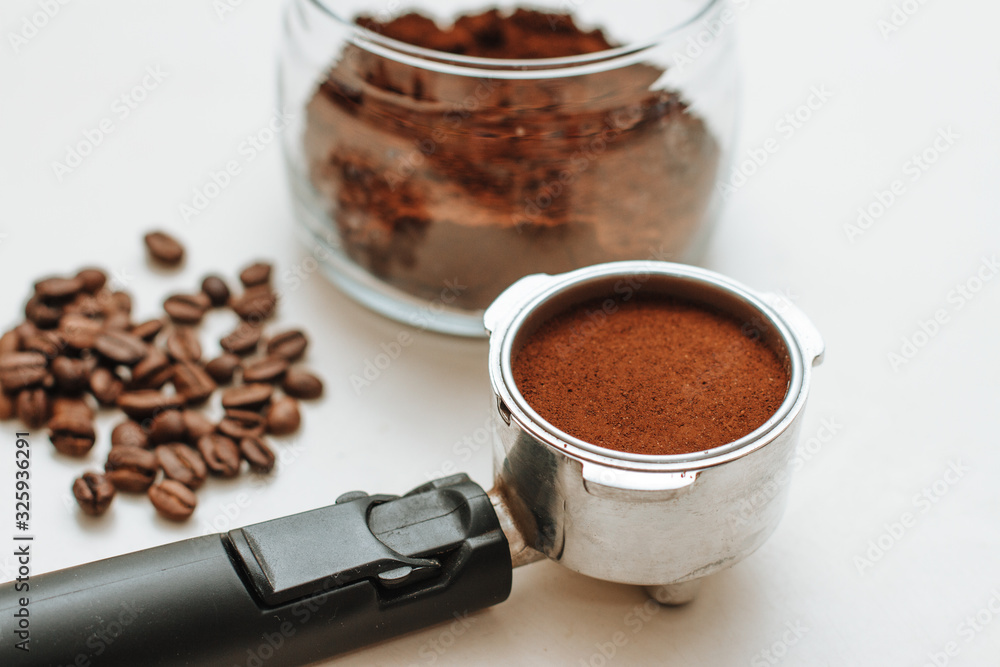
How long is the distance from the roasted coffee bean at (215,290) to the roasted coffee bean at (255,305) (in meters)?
0.01

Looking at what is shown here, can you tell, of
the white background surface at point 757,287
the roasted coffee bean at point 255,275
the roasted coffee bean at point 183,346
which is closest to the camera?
the white background surface at point 757,287

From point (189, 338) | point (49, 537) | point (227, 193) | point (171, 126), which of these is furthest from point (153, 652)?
point (171, 126)

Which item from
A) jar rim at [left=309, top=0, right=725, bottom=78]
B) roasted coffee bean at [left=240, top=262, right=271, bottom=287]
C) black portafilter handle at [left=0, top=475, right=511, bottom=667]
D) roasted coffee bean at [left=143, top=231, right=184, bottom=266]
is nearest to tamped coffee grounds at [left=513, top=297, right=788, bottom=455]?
black portafilter handle at [left=0, top=475, right=511, bottom=667]

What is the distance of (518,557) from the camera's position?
81 cm

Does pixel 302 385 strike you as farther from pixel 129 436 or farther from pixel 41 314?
pixel 41 314

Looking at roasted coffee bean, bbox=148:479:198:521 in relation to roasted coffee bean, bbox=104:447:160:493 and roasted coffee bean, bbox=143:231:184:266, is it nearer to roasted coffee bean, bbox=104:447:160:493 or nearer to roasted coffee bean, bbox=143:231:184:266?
roasted coffee bean, bbox=104:447:160:493

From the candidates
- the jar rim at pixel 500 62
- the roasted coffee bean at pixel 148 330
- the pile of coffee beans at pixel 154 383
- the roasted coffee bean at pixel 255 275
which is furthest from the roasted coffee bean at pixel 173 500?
the jar rim at pixel 500 62

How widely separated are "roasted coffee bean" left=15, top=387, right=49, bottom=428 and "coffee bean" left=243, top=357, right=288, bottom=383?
20cm

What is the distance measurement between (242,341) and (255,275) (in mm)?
117

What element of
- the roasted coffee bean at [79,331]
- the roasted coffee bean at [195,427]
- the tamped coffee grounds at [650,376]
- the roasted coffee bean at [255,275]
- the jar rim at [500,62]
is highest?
the jar rim at [500,62]

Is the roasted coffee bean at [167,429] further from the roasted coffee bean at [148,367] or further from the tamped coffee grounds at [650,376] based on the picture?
the tamped coffee grounds at [650,376]

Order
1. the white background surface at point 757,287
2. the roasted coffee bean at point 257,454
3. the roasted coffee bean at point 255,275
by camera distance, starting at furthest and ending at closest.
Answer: the roasted coffee bean at point 255,275, the roasted coffee bean at point 257,454, the white background surface at point 757,287

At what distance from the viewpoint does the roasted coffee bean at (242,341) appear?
3.52ft

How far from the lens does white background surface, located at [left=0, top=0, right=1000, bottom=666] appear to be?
2.78 feet
